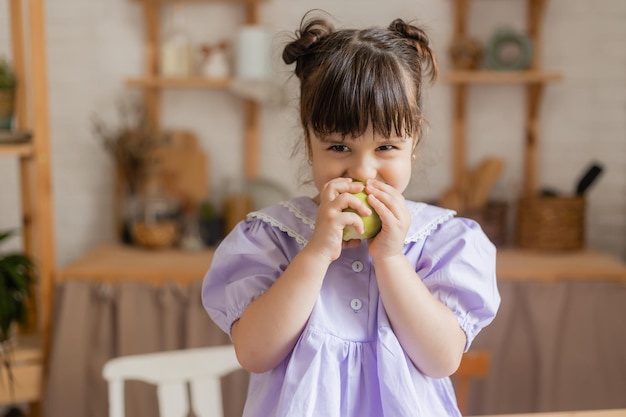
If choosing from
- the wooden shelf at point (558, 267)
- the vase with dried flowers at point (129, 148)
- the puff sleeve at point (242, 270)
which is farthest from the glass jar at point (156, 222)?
the puff sleeve at point (242, 270)

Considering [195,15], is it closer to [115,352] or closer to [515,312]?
[115,352]

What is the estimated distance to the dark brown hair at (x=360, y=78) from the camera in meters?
0.98

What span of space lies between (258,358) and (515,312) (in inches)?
64.8

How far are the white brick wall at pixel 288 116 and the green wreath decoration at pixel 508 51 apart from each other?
0.15 m

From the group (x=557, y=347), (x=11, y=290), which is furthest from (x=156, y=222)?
(x=557, y=347)

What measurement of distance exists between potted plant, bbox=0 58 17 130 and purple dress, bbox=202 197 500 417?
151 centimetres

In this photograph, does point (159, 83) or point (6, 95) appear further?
point (159, 83)

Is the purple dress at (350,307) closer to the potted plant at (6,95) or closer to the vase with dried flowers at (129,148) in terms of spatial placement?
the potted plant at (6,95)

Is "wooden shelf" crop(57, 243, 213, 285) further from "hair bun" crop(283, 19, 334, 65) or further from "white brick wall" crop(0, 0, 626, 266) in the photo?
"hair bun" crop(283, 19, 334, 65)

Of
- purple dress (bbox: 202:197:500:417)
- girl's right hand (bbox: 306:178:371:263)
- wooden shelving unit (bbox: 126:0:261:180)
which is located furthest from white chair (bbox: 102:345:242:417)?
wooden shelving unit (bbox: 126:0:261:180)

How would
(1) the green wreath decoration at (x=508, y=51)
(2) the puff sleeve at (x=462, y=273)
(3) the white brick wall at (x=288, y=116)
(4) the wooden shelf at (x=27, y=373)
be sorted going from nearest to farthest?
1. (2) the puff sleeve at (x=462, y=273)
2. (4) the wooden shelf at (x=27, y=373)
3. (1) the green wreath decoration at (x=508, y=51)
4. (3) the white brick wall at (x=288, y=116)

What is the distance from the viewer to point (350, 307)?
107cm

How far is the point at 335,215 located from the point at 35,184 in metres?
1.66

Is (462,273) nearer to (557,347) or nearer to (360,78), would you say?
(360,78)
